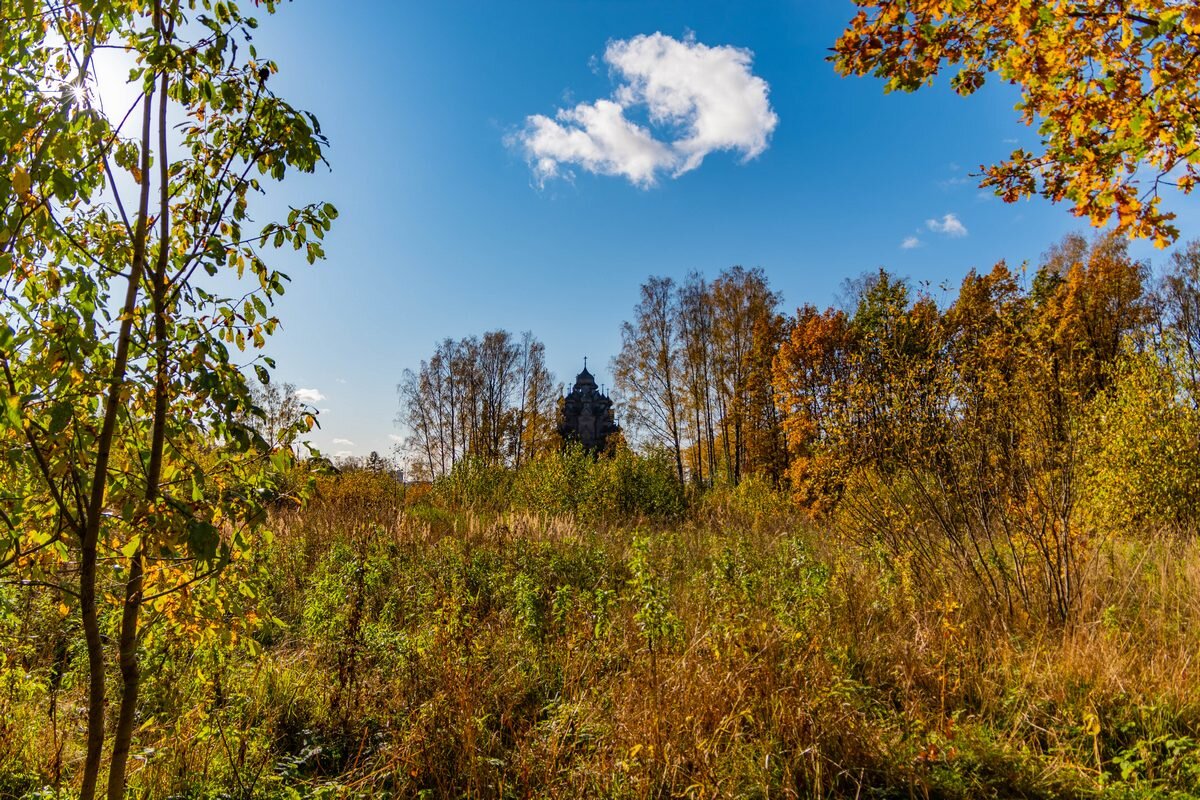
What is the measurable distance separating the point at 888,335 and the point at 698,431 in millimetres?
16740

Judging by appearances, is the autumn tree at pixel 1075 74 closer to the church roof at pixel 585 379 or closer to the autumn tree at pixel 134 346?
the autumn tree at pixel 134 346

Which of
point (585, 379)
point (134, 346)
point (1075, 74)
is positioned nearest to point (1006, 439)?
point (1075, 74)

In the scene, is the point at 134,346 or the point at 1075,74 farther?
the point at 1075,74

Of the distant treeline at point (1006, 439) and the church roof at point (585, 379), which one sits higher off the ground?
the church roof at point (585, 379)

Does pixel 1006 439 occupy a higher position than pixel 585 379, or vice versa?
pixel 585 379

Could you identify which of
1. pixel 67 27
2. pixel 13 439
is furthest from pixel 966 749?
pixel 67 27

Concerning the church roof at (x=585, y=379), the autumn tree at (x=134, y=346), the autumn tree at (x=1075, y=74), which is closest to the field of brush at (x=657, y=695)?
the autumn tree at (x=134, y=346)

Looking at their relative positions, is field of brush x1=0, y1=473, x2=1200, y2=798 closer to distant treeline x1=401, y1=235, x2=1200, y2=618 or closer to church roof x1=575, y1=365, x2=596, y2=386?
distant treeline x1=401, y1=235, x2=1200, y2=618

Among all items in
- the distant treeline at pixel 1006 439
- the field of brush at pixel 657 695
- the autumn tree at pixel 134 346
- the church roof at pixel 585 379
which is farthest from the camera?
the church roof at pixel 585 379

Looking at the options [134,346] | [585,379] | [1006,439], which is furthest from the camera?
[585,379]

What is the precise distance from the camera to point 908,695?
349cm

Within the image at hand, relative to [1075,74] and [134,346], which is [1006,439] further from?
[134,346]

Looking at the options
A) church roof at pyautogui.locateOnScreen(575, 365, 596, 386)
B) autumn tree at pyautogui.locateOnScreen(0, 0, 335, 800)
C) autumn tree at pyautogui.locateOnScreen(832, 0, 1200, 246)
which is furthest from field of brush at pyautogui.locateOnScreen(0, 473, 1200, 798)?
church roof at pyautogui.locateOnScreen(575, 365, 596, 386)

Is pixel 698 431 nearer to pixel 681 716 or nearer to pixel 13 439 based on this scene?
pixel 681 716
